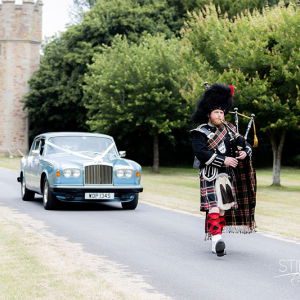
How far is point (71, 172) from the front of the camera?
16031 mm

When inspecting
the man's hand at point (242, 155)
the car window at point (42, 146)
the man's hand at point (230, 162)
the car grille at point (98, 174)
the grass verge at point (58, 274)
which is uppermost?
the man's hand at point (242, 155)

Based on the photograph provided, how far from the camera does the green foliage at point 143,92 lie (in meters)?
41.3

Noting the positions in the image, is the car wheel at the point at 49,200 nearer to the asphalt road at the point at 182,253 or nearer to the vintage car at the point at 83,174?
the vintage car at the point at 83,174

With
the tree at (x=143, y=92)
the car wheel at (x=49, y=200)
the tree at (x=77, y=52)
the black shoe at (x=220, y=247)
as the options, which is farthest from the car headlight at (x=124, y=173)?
the tree at (x=77, y=52)

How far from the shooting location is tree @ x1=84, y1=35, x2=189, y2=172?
136ft

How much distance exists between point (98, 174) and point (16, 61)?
5424 centimetres

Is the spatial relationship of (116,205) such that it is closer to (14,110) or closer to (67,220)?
(67,220)

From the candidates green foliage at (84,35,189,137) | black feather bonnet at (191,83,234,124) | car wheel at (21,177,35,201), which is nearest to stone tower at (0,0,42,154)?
green foliage at (84,35,189,137)

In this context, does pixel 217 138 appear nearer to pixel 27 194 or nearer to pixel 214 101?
pixel 214 101

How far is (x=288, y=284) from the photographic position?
297 inches

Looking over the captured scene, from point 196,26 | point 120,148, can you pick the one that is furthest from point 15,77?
point 196,26

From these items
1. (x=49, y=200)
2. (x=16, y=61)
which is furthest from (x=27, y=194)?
(x=16, y=61)

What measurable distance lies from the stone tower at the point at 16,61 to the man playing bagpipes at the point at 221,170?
5933 cm

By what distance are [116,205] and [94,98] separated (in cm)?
2837
